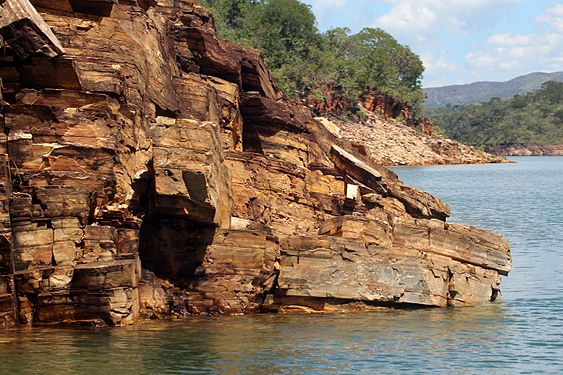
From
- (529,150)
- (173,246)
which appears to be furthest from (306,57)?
(173,246)

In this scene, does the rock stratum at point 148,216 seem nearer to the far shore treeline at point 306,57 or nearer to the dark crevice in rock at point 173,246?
the dark crevice in rock at point 173,246

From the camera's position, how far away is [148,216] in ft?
83.7

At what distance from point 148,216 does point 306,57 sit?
98469 millimetres

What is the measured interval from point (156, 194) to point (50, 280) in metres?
3.27

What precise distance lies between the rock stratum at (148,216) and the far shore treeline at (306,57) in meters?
73.4

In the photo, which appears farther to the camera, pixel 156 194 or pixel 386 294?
pixel 386 294

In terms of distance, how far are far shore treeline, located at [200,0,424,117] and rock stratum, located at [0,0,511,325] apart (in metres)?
73.4

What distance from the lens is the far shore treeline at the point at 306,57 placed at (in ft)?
373

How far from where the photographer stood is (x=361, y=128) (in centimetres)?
11594

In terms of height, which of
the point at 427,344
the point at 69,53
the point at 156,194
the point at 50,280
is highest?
the point at 69,53

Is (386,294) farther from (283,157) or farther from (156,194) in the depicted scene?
(283,157)

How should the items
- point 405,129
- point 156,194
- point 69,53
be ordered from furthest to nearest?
point 405,129
point 69,53
point 156,194

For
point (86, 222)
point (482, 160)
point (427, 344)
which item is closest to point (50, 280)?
point (86, 222)

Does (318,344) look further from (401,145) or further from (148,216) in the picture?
(401,145)
